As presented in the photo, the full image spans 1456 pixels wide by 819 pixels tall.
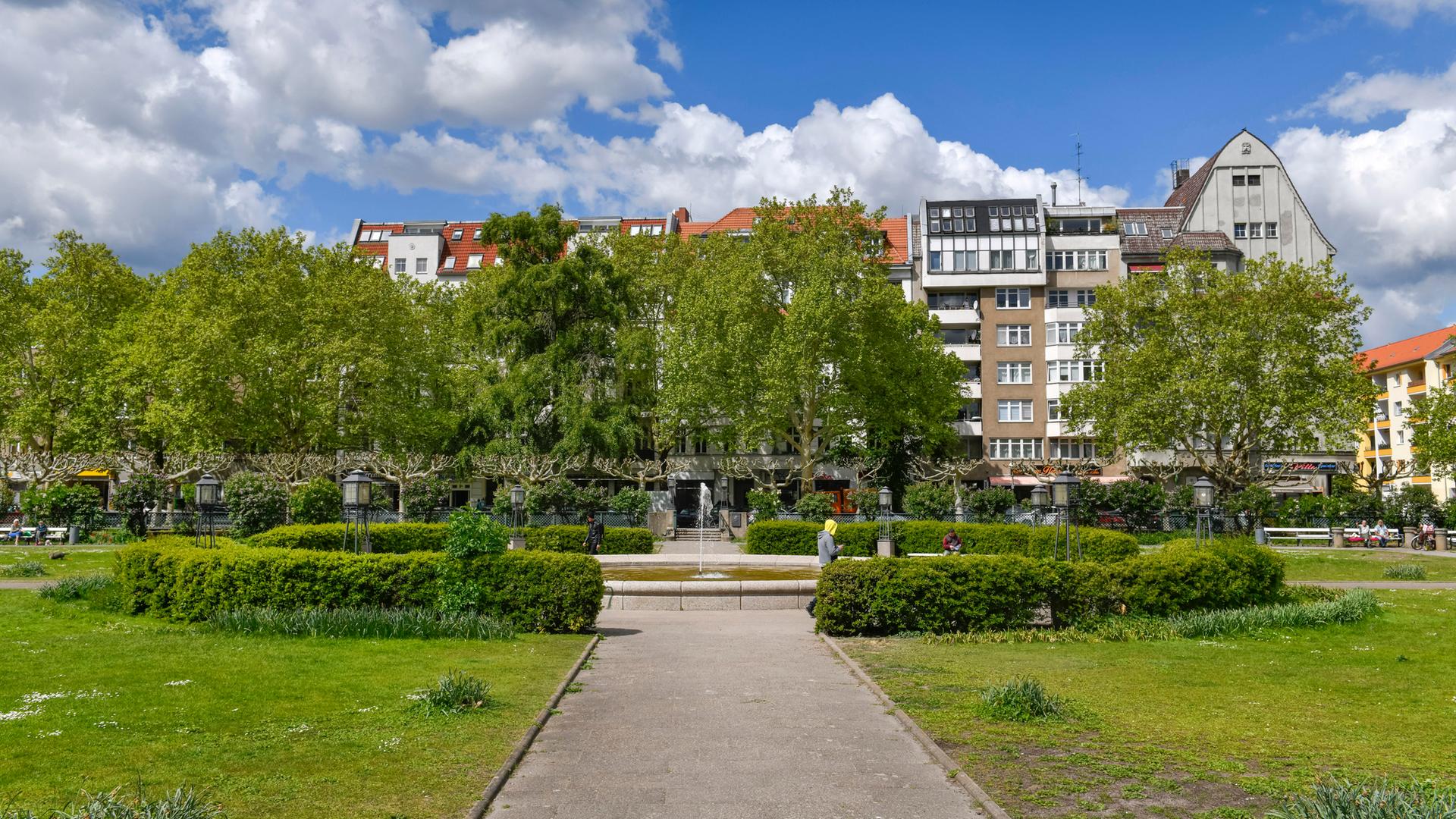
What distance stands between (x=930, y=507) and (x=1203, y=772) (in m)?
32.7

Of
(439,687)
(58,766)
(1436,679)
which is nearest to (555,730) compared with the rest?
(439,687)

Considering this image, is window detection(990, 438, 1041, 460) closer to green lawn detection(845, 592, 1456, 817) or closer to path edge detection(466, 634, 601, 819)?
green lawn detection(845, 592, 1456, 817)

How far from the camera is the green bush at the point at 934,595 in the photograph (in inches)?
580

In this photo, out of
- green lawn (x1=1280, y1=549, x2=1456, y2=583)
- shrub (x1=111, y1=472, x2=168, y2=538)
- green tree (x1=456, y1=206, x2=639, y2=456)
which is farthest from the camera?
green tree (x1=456, y1=206, x2=639, y2=456)

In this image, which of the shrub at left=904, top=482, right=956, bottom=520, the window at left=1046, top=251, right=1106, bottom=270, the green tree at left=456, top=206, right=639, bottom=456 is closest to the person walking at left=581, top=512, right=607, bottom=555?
the shrub at left=904, top=482, right=956, bottom=520

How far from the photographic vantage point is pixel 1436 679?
11047 millimetres

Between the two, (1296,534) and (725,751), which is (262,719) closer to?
(725,751)

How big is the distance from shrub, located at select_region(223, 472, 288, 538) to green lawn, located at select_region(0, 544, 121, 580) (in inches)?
141

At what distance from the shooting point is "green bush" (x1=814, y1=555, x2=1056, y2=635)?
14.7 metres

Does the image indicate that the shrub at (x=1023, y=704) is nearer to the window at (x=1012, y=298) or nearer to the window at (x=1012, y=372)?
the window at (x=1012, y=372)

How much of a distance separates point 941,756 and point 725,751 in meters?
1.66

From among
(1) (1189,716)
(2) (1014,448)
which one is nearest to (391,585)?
(1) (1189,716)

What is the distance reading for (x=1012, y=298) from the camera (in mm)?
63125

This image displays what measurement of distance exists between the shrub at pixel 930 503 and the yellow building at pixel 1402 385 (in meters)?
37.1
